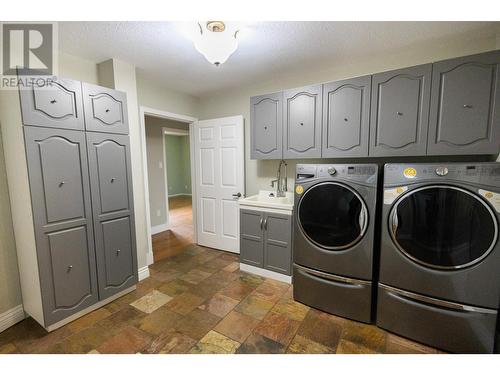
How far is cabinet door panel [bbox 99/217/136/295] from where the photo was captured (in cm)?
205

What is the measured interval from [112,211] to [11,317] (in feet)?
3.69

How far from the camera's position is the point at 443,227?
1511 millimetres

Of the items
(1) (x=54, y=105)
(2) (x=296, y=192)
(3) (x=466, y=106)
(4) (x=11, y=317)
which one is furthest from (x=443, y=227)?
(4) (x=11, y=317)

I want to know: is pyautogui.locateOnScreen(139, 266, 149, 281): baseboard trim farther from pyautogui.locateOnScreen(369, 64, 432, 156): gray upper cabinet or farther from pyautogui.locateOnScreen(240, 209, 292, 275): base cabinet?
pyautogui.locateOnScreen(369, 64, 432, 156): gray upper cabinet

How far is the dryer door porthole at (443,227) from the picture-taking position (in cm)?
141

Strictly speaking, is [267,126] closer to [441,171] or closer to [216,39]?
[216,39]

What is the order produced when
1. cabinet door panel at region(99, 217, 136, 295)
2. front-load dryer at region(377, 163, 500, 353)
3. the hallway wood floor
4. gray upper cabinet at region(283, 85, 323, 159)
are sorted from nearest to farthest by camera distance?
front-load dryer at region(377, 163, 500, 353) < cabinet door panel at region(99, 217, 136, 295) < gray upper cabinet at region(283, 85, 323, 159) < the hallway wood floor

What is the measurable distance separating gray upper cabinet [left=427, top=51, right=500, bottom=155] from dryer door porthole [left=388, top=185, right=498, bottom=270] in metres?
0.48

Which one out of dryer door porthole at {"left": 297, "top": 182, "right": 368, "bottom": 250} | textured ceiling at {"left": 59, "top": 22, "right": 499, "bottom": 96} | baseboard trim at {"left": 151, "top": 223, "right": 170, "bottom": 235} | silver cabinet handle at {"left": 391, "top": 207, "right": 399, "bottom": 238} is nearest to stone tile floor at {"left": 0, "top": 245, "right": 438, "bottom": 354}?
dryer door porthole at {"left": 297, "top": 182, "right": 368, "bottom": 250}

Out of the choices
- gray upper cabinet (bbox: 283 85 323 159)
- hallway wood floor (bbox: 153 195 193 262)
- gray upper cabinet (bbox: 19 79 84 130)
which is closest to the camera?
gray upper cabinet (bbox: 19 79 84 130)

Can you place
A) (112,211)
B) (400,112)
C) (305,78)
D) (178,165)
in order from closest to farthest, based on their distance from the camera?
(400,112)
(112,211)
(305,78)
(178,165)

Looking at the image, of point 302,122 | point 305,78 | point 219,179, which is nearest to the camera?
point 302,122

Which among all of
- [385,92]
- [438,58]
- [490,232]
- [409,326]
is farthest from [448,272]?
[438,58]

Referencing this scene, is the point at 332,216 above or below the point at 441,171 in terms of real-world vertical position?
below
